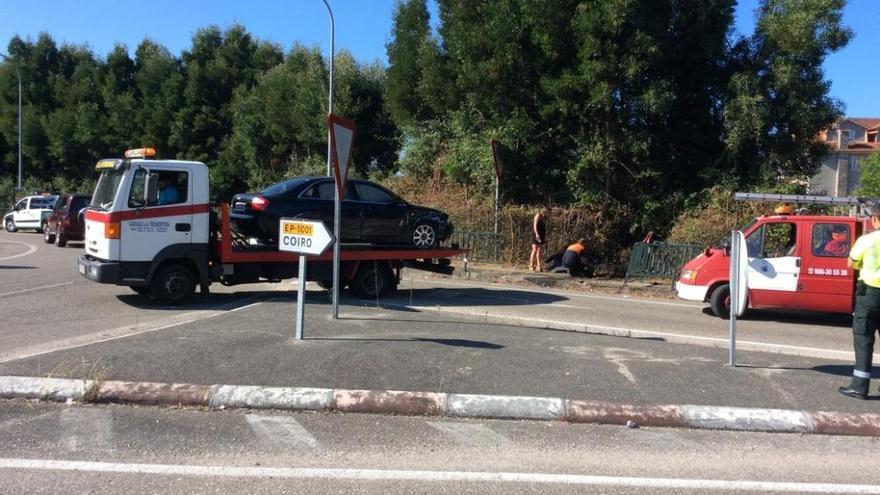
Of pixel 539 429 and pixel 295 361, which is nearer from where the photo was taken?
pixel 539 429

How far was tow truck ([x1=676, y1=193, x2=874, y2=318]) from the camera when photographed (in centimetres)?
1101

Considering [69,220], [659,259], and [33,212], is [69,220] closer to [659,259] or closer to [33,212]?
[33,212]

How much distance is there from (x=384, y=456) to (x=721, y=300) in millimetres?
8830

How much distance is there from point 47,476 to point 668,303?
39.7 ft

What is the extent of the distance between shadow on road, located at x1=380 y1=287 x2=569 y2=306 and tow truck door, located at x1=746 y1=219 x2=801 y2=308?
362 centimetres

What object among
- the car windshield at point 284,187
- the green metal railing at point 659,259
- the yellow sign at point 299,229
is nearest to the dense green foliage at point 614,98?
the green metal railing at point 659,259

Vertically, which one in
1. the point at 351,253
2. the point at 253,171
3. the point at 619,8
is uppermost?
the point at 619,8

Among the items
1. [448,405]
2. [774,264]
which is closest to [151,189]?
[448,405]

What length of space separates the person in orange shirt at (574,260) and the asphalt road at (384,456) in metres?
11.8

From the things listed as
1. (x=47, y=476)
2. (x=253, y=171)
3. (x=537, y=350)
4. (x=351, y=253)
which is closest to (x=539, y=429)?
(x=537, y=350)

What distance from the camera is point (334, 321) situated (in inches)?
350

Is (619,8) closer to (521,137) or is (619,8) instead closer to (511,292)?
(521,137)

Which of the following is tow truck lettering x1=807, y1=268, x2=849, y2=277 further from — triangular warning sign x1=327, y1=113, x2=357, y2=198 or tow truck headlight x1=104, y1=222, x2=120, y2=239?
tow truck headlight x1=104, y1=222, x2=120, y2=239

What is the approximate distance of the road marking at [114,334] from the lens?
709cm
